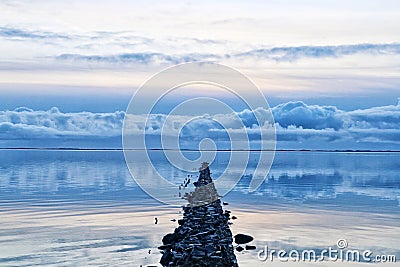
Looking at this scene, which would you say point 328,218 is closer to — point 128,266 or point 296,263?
point 296,263

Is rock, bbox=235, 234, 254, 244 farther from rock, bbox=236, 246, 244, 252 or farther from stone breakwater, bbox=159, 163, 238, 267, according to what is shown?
rock, bbox=236, 246, 244, 252

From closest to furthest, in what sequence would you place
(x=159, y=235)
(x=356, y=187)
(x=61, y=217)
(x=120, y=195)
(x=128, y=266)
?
(x=128, y=266), (x=159, y=235), (x=61, y=217), (x=120, y=195), (x=356, y=187)

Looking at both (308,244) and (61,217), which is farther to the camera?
(61,217)

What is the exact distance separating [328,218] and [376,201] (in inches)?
571

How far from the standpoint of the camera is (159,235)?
40094mm

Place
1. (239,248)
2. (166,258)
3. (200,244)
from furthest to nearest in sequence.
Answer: (239,248), (166,258), (200,244)

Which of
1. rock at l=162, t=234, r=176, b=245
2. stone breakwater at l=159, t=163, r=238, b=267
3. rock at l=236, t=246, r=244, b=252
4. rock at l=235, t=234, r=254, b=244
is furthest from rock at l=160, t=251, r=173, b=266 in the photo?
rock at l=235, t=234, r=254, b=244

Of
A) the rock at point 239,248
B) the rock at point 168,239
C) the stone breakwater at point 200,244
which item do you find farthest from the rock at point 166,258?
the rock at point 239,248

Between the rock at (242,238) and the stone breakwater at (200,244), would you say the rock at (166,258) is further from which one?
the rock at (242,238)

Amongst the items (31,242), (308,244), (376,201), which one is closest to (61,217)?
(31,242)

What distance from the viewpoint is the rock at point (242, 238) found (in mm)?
37375

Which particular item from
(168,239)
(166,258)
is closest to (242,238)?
(168,239)

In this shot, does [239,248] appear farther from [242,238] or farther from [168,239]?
[168,239]

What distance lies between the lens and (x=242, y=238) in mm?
37844
